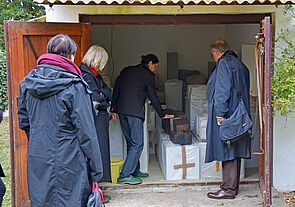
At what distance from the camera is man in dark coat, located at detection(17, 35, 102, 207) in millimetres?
2926

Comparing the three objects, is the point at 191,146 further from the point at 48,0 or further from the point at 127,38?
the point at 127,38

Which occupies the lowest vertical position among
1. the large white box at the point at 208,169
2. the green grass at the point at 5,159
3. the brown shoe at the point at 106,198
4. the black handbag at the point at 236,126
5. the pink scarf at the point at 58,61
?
the green grass at the point at 5,159

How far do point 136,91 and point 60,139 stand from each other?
8.34 ft

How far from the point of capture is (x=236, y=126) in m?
4.48

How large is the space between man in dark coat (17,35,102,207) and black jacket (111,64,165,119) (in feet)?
7.64

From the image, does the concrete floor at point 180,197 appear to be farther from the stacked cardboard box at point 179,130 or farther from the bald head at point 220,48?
the bald head at point 220,48

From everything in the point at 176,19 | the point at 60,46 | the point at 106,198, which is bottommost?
the point at 106,198

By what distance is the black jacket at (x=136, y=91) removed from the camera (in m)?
5.37

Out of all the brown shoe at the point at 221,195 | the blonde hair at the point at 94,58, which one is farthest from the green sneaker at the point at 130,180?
the blonde hair at the point at 94,58

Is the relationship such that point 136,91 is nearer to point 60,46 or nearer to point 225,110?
point 225,110

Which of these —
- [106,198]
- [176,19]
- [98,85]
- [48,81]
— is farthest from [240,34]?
[48,81]

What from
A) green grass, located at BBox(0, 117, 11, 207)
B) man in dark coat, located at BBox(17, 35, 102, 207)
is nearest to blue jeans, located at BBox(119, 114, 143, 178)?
green grass, located at BBox(0, 117, 11, 207)

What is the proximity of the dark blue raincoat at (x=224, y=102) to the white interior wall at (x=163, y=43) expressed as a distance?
4.98 meters

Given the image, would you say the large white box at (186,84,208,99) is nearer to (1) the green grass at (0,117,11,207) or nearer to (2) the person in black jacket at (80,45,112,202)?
(2) the person in black jacket at (80,45,112,202)
